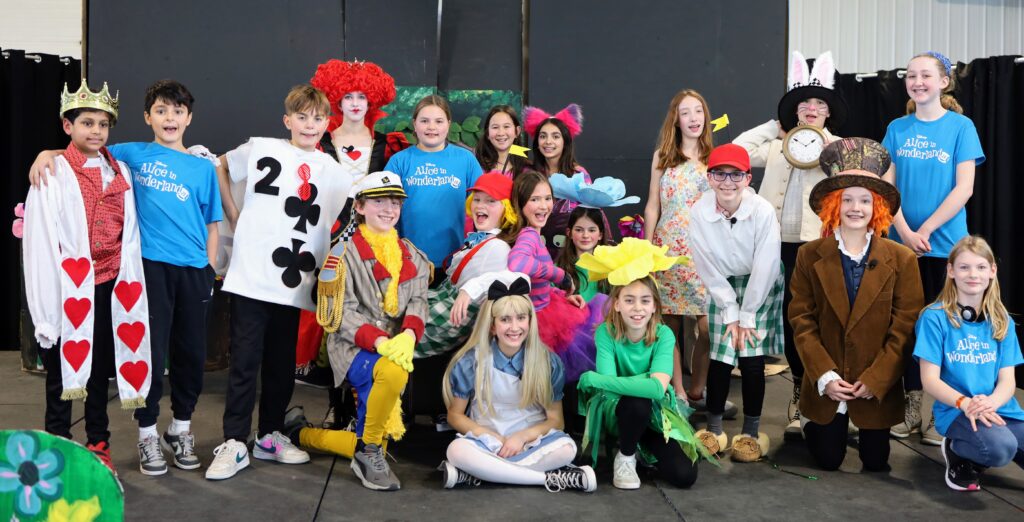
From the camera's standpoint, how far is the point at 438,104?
14.0 feet

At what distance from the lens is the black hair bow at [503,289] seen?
3.60 meters

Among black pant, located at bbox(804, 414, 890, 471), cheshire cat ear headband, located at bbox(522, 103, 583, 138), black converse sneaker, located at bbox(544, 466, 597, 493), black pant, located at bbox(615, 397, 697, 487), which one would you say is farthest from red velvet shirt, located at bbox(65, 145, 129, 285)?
black pant, located at bbox(804, 414, 890, 471)

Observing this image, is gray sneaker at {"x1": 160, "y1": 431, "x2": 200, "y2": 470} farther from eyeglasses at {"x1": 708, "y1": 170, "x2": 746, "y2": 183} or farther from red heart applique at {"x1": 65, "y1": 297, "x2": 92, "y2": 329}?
eyeglasses at {"x1": 708, "y1": 170, "x2": 746, "y2": 183}

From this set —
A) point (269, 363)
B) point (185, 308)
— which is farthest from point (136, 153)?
point (269, 363)

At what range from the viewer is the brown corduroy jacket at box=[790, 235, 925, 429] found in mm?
3600

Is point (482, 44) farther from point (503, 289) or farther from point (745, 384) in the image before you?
point (745, 384)

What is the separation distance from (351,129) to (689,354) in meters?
2.54

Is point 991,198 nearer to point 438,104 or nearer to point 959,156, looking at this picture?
point 959,156

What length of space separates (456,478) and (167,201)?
1469mm

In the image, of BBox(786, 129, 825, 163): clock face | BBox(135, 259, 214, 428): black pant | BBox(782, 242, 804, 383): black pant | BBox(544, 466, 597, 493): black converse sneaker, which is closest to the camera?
BBox(544, 466, 597, 493): black converse sneaker

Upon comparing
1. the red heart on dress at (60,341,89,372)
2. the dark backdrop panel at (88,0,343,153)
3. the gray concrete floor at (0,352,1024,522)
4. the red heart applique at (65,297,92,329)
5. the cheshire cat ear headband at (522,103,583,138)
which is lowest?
the gray concrete floor at (0,352,1024,522)

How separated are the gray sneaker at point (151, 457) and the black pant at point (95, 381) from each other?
0.48ft

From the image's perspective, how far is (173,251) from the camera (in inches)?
137

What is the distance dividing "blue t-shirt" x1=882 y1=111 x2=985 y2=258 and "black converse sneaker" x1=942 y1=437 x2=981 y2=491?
1026 millimetres
